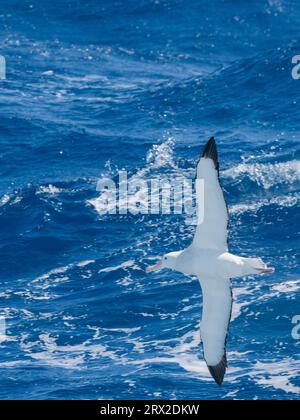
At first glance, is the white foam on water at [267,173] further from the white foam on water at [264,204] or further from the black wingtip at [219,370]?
the black wingtip at [219,370]

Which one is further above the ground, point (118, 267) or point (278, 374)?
point (118, 267)

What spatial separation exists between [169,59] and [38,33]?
8.91m

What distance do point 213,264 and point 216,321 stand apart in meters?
2.16

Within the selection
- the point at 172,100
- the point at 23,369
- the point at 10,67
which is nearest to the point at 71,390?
the point at 23,369

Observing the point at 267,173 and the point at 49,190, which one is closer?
the point at 49,190

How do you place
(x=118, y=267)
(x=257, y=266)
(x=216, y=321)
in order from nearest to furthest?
(x=257, y=266) < (x=216, y=321) < (x=118, y=267)

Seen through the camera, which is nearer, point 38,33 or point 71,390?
point 71,390

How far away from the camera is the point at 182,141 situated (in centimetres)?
6856

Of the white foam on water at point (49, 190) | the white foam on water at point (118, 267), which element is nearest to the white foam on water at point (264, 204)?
the white foam on water at point (118, 267)

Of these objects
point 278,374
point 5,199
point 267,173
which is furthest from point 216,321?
point 5,199

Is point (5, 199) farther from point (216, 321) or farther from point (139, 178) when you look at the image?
point (216, 321)

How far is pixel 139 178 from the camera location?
64.8m

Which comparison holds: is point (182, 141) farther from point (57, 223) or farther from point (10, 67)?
point (10, 67)

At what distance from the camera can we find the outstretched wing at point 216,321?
147 feet
